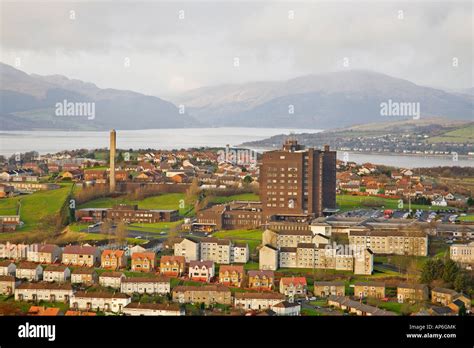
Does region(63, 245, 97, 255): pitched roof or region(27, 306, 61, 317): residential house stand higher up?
region(63, 245, 97, 255): pitched roof

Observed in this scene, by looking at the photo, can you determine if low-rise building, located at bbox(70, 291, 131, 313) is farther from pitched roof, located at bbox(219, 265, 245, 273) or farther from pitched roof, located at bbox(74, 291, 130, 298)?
pitched roof, located at bbox(219, 265, 245, 273)

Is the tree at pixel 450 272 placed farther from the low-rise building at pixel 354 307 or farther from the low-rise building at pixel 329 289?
the low-rise building at pixel 354 307

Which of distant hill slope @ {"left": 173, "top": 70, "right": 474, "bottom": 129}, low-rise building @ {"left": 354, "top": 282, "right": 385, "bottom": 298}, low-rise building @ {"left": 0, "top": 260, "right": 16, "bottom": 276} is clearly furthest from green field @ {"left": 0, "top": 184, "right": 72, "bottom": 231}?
distant hill slope @ {"left": 173, "top": 70, "right": 474, "bottom": 129}

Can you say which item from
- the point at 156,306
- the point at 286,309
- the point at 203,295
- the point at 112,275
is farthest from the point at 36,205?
the point at 286,309

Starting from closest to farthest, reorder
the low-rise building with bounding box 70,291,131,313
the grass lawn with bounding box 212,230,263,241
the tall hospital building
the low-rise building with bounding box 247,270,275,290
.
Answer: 1. the low-rise building with bounding box 70,291,131,313
2. the low-rise building with bounding box 247,270,275,290
3. the grass lawn with bounding box 212,230,263,241
4. the tall hospital building

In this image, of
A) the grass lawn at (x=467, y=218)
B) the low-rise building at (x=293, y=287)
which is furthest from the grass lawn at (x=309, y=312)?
the grass lawn at (x=467, y=218)
